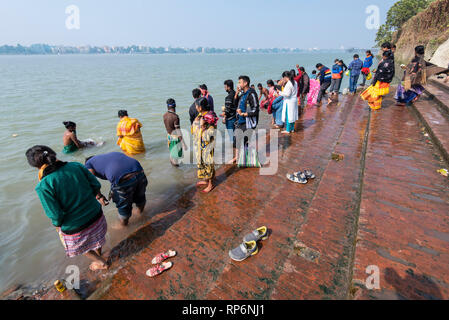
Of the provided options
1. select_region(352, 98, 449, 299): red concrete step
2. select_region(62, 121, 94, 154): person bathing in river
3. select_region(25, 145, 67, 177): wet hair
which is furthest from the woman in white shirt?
select_region(62, 121, 94, 154): person bathing in river

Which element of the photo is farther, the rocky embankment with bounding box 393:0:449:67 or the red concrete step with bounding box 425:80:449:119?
the rocky embankment with bounding box 393:0:449:67

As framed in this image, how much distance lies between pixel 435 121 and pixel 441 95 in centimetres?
323

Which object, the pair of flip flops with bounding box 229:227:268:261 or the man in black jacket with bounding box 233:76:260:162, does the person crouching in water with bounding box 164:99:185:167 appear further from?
the pair of flip flops with bounding box 229:227:268:261

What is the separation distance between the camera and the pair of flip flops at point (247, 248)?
8.60 feet

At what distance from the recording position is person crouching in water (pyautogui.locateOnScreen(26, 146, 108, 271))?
2.18 m

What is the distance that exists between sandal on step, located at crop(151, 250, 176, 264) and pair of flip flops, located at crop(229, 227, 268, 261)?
0.74 meters

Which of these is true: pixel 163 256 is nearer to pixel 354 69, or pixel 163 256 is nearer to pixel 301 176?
pixel 301 176

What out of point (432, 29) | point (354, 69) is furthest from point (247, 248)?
point (432, 29)

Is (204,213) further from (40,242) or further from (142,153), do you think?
(142,153)

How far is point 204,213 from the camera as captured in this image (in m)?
3.55

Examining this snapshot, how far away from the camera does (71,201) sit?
2404mm

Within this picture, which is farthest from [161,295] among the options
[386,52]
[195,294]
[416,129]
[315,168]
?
[386,52]
